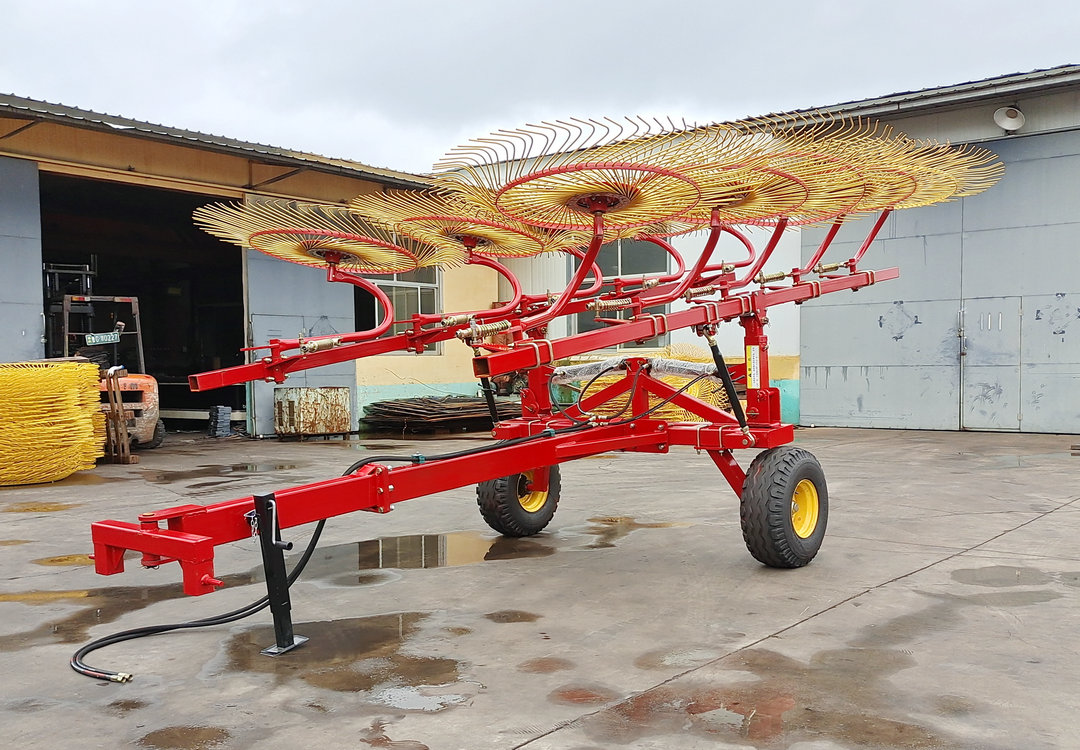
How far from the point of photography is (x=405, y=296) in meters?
16.5

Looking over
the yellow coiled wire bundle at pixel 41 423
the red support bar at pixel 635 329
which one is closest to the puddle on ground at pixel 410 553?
the red support bar at pixel 635 329

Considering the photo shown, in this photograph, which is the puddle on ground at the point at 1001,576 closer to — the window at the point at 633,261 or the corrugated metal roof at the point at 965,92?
the corrugated metal roof at the point at 965,92

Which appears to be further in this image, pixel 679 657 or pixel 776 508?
pixel 776 508

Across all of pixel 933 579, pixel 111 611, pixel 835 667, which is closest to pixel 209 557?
pixel 111 611

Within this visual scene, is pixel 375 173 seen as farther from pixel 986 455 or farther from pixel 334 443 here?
pixel 986 455

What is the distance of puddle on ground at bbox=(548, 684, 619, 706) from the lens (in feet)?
9.98

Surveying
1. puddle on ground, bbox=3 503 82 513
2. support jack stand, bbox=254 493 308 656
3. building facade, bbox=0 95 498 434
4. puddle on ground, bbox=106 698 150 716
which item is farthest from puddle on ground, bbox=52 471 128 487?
puddle on ground, bbox=106 698 150 716

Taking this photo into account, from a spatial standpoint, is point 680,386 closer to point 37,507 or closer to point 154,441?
point 154,441

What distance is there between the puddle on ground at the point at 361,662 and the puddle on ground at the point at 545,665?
0.86 feet

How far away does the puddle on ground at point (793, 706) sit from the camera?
2734 millimetres

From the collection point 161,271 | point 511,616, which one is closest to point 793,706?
point 511,616

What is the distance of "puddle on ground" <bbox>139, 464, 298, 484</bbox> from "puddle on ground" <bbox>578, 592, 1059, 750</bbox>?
6908mm

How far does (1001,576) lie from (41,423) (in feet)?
27.6

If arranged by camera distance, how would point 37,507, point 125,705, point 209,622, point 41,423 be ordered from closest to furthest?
point 125,705, point 209,622, point 37,507, point 41,423
